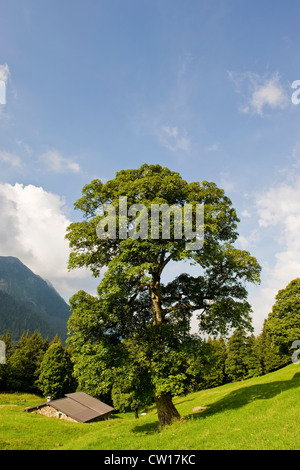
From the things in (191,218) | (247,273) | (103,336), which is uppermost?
(191,218)

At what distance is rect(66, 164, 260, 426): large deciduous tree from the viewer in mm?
15711

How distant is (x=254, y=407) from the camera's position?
16703 millimetres

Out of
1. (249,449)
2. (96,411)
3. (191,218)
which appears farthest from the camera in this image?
(96,411)

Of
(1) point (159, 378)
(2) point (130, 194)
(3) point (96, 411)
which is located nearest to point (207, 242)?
(2) point (130, 194)

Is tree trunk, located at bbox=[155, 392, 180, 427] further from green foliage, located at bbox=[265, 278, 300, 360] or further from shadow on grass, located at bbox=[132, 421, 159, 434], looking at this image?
green foliage, located at bbox=[265, 278, 300, 360]

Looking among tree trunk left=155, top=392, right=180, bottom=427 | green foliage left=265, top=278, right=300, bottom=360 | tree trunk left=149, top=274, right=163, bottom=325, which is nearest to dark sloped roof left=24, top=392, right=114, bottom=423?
tree trunk left=155, top=392, right=180, bottom=427

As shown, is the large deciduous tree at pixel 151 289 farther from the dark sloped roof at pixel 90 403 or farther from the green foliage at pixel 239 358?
the green foliage at pixel 239 358

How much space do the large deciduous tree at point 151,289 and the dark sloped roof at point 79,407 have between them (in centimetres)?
3226

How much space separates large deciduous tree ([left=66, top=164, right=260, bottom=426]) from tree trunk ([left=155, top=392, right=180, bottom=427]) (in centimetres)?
5

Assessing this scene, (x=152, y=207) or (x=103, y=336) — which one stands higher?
(x=152, y=207)

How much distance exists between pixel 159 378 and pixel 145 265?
265 inches

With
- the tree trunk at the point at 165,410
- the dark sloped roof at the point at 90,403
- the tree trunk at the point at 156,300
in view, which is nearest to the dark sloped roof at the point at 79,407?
the dark sloped roof at the point at 90,403

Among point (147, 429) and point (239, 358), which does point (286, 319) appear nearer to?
point (147, 429)
